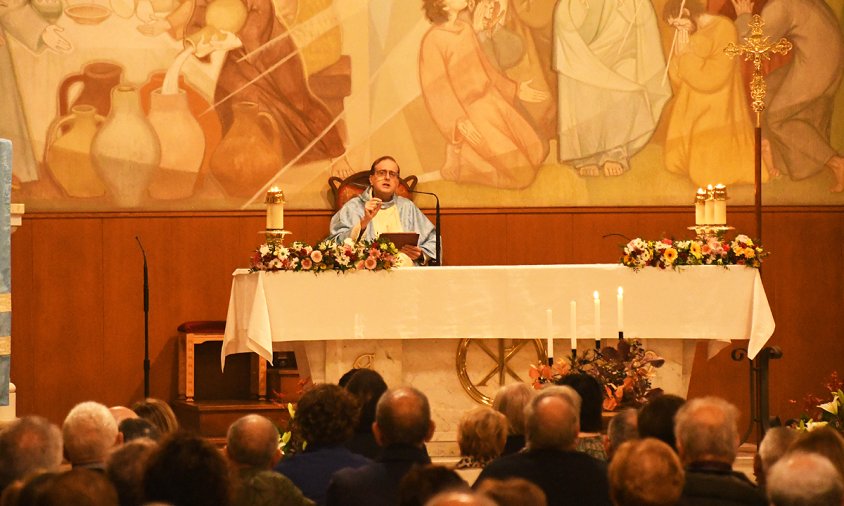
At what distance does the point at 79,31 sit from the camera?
11953 millimetres

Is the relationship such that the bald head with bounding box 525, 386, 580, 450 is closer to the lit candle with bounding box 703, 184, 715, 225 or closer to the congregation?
the congregation

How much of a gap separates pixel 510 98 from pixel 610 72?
983 mm

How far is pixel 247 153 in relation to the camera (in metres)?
12.1

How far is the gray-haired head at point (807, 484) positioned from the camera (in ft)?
11.7

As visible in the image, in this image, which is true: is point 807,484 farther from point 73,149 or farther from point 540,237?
point 73,149

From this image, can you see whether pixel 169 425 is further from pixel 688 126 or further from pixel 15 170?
pixel 688 126

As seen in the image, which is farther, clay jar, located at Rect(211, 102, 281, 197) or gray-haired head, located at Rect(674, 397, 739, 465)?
clay jar, located at Rect(211, 102, 281, 197)

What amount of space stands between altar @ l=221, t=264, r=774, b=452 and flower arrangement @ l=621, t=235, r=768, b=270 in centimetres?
6

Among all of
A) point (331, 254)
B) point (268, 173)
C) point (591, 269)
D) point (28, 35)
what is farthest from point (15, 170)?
point (591, 269)

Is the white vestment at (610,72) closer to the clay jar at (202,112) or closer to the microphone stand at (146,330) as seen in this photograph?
the clay jar at (202,112)

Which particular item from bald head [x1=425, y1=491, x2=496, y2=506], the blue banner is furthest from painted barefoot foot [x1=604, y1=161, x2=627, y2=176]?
bald head [x1=425, y1=491, x2=496, y2=506]

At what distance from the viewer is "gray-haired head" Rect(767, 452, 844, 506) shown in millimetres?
3574

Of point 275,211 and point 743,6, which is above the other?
point 743,6

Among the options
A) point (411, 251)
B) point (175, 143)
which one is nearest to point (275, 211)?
point (411, 251)
